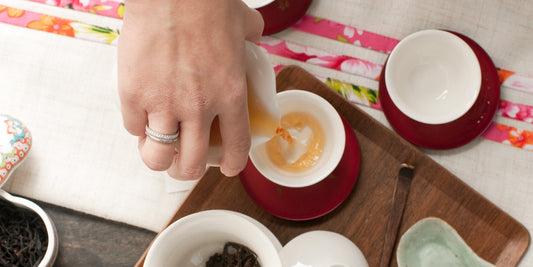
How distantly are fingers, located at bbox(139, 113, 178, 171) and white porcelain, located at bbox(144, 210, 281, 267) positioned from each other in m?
0.20

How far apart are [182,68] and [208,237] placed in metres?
0.38

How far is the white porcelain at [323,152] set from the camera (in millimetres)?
786

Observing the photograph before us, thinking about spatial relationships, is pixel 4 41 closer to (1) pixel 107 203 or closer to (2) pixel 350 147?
(1) pixel 107 203

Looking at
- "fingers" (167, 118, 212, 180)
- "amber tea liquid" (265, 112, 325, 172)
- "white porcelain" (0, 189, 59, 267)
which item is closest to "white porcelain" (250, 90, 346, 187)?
"amber tea liquid" (265, 112, 325, 172)

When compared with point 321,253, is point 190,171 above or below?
above

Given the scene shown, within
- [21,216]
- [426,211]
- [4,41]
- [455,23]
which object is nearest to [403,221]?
[426,211]

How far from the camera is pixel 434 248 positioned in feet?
2.84

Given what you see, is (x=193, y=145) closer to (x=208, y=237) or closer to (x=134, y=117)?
(x=134, y=117)

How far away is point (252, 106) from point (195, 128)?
121mm

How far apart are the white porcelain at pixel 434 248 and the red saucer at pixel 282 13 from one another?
48 centimetres

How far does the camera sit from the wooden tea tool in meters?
0.84

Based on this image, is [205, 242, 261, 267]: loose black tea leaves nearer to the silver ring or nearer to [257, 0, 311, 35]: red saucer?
the silver ring

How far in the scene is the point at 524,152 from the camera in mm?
898

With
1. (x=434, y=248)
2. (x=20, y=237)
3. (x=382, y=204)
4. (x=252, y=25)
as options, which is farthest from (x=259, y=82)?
(x=20, y=237)
